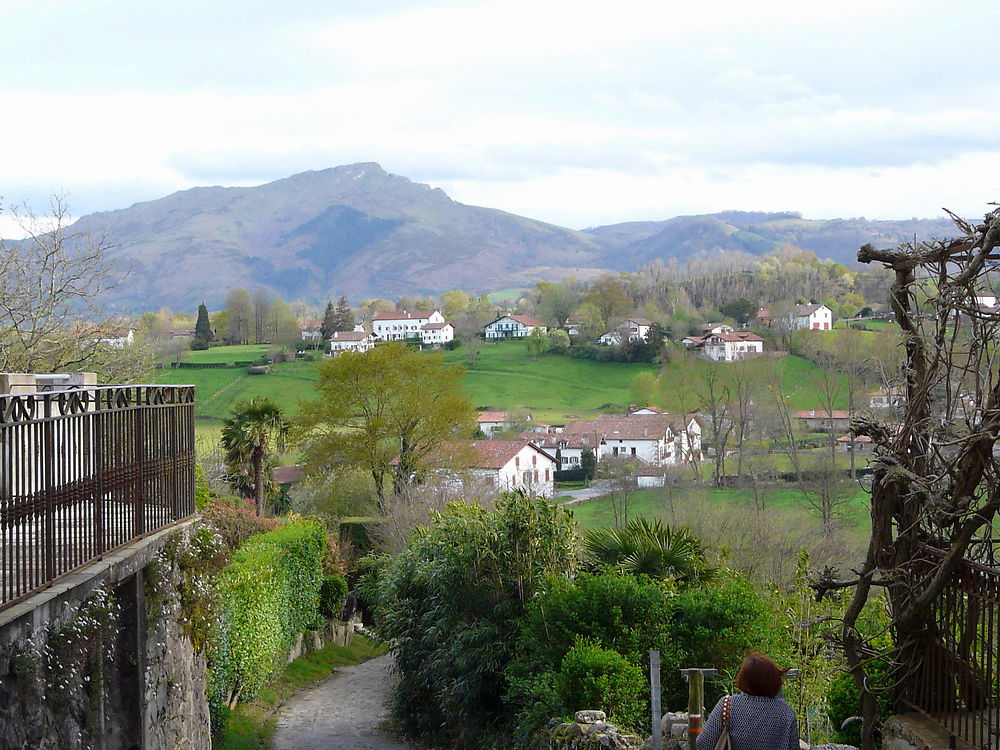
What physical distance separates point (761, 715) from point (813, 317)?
8525 cm

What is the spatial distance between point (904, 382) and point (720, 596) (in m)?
6.59

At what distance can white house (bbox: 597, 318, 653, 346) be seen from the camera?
274 feet

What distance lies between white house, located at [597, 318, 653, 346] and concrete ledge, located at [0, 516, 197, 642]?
7524 centimetres

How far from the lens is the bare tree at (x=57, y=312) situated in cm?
2200

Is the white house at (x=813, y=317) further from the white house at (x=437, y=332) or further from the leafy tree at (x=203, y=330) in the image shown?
the leafy tree at (x=203, y=330)

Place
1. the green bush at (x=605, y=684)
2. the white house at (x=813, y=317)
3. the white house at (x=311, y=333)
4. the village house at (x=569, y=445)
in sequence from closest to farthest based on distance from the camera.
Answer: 1. the green bush at (x=605, y=684)
2. the village house at (x=569, y=445)
3. the white house at (x=813, y=317)
4. the white house at (x=311, y=333)

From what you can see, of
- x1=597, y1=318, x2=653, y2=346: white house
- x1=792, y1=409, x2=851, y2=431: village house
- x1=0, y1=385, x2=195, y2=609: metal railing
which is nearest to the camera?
x1=0, y1=385, x2=195, y2=609: metal railing

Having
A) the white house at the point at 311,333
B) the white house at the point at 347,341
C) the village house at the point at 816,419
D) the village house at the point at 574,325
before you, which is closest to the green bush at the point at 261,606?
the village house at the point at 816,419

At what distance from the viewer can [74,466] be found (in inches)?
295

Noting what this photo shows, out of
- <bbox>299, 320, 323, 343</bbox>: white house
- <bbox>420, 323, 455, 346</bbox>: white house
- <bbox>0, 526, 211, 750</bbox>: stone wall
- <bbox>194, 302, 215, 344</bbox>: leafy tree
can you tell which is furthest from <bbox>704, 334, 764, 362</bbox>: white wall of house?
<bbox>0, 526, 211, 750</bbox>: stone wall

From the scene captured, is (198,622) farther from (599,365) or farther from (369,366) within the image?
(599,365)

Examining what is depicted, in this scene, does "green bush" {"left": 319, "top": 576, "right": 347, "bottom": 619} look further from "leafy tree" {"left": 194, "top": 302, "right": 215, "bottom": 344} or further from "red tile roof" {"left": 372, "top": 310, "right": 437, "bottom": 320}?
"red tile roof" {"left": 372, "top": 310, "right": 437, "bottom": 320}

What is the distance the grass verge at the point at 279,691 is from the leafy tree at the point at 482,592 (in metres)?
3.00

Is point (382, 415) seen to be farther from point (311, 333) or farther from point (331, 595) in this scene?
point (311, 333)
